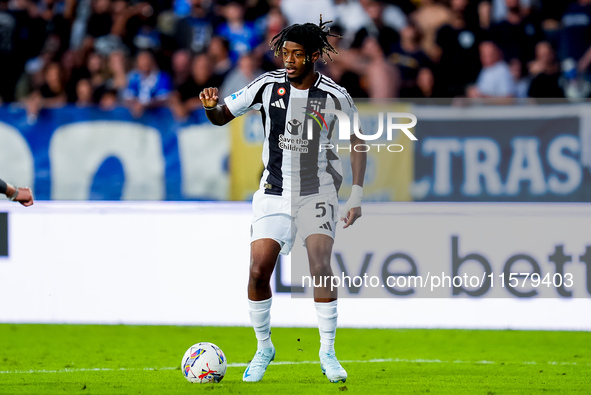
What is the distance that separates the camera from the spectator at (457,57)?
10.9 meters

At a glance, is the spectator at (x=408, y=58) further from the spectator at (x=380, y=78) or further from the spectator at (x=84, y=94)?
the spectator at (x=84, y=94)

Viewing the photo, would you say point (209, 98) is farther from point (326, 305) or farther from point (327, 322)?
point (327, 322)

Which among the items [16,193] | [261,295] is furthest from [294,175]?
[16,193]

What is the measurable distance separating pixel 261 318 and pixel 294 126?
1.29m

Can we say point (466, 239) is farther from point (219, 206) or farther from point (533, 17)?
point (533, 17)

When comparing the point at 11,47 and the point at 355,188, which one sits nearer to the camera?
the point at 355,188

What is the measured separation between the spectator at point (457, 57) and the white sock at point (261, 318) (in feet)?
17.2

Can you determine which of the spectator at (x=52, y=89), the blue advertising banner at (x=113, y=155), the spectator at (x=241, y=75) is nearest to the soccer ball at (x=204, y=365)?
the blue advertising banner at (x=113, y=155)

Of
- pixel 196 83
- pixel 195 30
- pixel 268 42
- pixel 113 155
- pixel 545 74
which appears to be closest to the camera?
pixel 113 155

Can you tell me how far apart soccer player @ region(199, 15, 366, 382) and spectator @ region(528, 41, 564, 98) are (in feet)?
15.4

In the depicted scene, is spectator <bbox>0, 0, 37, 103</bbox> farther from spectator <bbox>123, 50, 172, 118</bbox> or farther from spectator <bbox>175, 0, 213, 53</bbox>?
Answer: spectator <bbox>175, 0, 213, 53</bbox>

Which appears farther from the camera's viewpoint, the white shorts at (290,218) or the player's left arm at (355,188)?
the player's left arm at (355,188)

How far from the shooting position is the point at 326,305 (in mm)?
5969

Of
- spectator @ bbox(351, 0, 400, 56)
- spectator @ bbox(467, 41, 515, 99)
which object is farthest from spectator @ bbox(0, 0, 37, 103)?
spectator @ bbox(467, 41, 515, 99)
